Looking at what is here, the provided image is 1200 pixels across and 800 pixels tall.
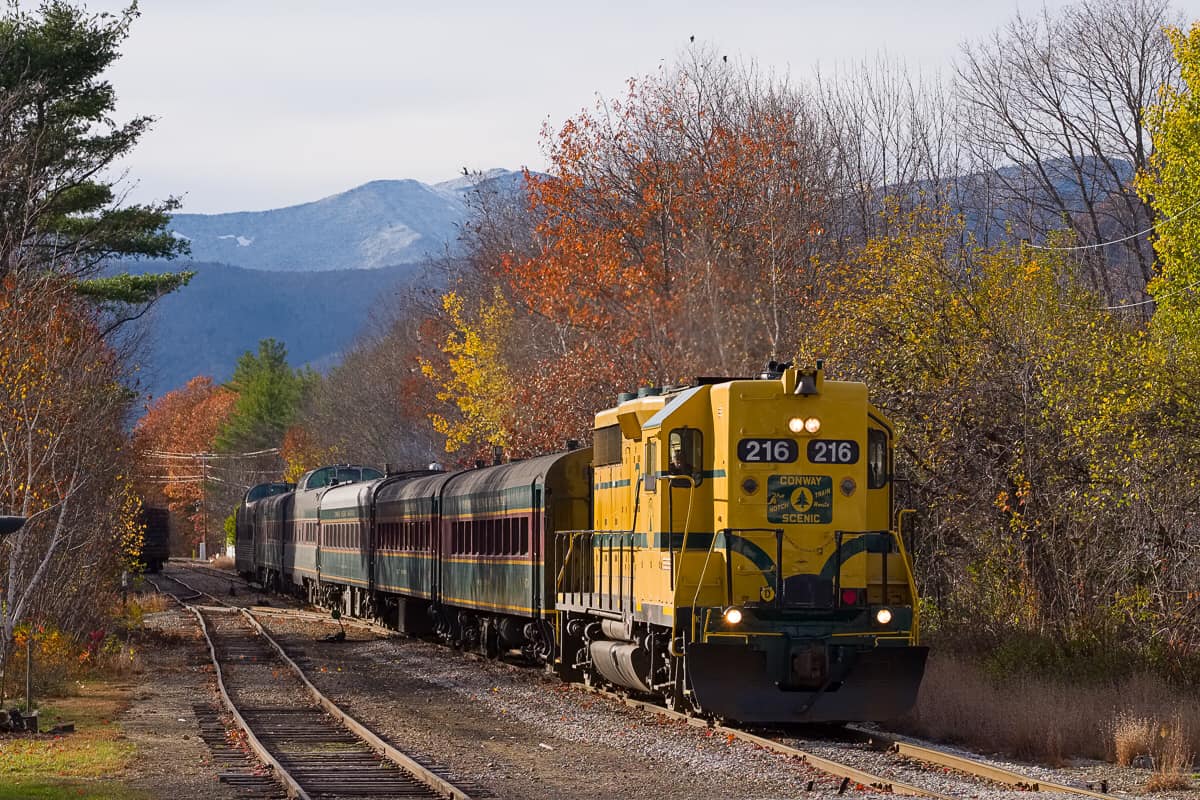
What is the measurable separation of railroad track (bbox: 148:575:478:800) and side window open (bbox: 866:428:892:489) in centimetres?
546

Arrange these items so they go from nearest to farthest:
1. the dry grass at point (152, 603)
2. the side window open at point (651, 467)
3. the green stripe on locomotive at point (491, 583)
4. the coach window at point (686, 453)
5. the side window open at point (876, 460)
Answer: the side window open at point (876, 460) < the coach window at point (686, 453) < the side window open at point (651, 467) < the green stripe on locomotive at point (491, 583) < the dry grass at point (152, 603)

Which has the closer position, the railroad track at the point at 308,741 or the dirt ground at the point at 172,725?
the railroad track at the point at 308,741

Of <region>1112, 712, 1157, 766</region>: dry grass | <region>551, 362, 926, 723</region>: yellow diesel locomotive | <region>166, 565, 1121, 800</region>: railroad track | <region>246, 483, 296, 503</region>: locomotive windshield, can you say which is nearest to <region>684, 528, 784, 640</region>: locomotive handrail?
<region>551, 362, 926, 723</region>: yellow diesel locomotive

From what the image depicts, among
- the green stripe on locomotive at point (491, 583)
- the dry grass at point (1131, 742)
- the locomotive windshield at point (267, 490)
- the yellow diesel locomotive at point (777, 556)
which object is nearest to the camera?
the dry grass at point (1131, 742)

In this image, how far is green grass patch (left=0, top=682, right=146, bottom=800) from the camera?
519 inches

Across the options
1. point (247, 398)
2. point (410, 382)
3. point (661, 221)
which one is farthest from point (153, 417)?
point (661, 221)

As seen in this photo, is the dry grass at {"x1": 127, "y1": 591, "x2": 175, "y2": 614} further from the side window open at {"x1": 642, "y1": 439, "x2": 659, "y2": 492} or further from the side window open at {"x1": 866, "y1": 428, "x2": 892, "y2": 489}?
the side window open at {"x1": 866, "y1": 428, "x2": 892, "y2": 489}

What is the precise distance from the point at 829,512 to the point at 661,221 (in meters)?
23.9

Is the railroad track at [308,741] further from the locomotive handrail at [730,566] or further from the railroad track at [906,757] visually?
the railroad track at [906,757]

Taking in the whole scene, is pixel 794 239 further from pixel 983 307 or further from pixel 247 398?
pixel 247 398

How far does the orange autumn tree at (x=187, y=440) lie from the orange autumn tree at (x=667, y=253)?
84366 mm

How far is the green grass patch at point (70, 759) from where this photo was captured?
1318cm

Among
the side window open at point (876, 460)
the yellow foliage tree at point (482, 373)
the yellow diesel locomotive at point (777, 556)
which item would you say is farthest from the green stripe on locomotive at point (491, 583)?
the yellow foliage tree at point (482, 373)

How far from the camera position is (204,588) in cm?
6169
